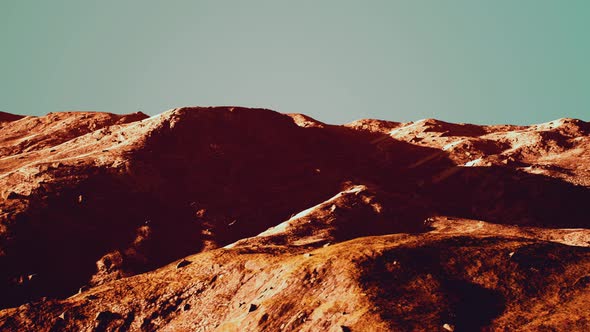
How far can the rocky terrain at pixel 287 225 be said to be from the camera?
22250 mm

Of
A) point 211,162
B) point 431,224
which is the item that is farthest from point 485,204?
point 211,162

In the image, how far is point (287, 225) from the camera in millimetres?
42031

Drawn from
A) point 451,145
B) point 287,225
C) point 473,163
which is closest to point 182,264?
point 287,225

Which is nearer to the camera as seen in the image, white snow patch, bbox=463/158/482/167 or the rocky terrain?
the rocky terrain

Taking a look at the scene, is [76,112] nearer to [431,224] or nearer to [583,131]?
[431,224]

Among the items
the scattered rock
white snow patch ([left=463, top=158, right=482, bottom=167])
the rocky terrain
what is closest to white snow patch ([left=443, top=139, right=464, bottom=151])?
the rocky terrain

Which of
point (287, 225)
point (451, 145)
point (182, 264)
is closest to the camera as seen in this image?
point (182, 264)

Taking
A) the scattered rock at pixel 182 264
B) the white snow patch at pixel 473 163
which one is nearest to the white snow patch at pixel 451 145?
the white snow patch at pixel 473 163

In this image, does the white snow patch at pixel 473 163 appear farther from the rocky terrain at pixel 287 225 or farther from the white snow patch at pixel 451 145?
the white snow patch at pixel 451 145

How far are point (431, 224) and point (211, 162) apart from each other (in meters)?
28.9

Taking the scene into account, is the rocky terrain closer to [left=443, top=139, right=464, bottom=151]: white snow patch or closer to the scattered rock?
[left=443, top=139, right=464, bottom=151]: white snow patch

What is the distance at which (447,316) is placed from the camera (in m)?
20.0

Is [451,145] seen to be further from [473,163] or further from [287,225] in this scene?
[287,225]

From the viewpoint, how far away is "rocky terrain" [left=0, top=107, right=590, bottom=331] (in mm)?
22250
